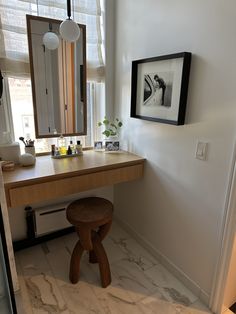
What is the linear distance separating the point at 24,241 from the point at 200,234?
61.3 inches

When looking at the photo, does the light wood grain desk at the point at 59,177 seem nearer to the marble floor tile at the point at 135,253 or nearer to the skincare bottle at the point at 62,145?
the skincare bottle at the point at 62,145

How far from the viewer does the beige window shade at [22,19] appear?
1706 millimetres

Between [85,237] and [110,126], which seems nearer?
[85,237]

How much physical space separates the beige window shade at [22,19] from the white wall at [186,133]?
275mm

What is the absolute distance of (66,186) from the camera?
1670 mm

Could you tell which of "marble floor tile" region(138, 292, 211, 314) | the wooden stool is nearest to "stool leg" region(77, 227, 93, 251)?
the wooden stool

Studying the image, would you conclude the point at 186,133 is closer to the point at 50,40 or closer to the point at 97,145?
the point at 97,145

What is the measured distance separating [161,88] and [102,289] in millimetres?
1584

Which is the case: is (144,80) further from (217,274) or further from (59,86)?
(217,274)

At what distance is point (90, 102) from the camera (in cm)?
226

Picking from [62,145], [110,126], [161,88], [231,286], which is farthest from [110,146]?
[231,286]

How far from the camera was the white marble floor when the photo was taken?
5.04 ft

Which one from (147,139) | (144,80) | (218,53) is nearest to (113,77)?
(144,80)

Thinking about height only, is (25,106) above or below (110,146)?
above
